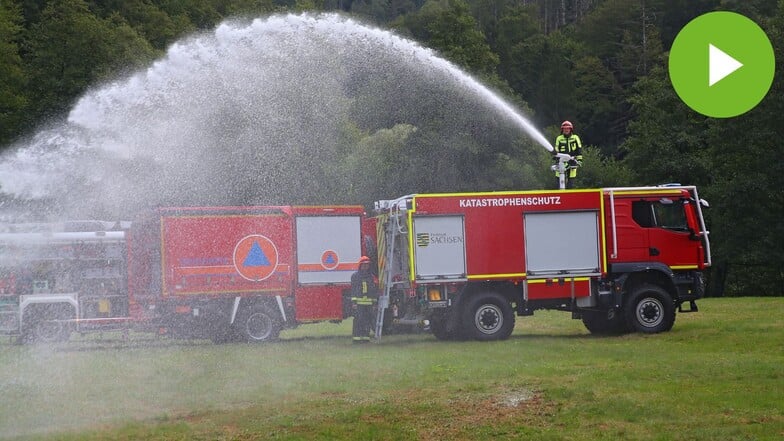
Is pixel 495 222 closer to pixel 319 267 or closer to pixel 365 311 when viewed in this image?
pixel 365 311

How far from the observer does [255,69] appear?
3559 centimetres

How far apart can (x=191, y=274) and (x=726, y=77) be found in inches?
673

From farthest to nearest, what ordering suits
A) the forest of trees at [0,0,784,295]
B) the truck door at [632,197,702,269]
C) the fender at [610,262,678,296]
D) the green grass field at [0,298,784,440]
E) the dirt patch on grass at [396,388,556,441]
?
the forest of trees at [0,0,784,295], the truck door at [632,197,702,269], the fender at [610,262,678,296], the green grass field at [0,298,784,440], the dirt patch on grass at [396,388,556,441]

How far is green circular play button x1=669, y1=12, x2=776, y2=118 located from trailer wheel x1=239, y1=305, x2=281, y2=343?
12740 mm

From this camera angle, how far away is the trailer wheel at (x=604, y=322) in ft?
75.1

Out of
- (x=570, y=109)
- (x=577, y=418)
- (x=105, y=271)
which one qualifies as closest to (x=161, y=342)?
(x=105, y=271)

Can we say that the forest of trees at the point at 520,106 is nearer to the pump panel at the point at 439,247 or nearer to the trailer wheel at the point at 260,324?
the trailer wheel at the point at 260,324

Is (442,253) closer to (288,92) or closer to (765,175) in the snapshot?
(288,92)

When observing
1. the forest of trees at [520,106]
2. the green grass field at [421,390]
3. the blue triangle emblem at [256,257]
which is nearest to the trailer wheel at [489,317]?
the green grass field at [421,390]

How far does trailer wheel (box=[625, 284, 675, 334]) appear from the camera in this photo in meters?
22.5

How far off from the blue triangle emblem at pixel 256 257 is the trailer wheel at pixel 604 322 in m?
7.85

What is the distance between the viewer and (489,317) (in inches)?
880

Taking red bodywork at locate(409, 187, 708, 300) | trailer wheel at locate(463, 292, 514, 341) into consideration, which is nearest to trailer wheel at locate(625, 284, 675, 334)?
red bodywork at locate(409, 187, 708, 300)

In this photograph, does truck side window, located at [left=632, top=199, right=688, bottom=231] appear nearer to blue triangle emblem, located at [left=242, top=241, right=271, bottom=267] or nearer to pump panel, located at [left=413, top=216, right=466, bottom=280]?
pump panel, located at [left=413, top=216, right=466, bottom=280]
